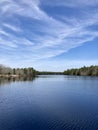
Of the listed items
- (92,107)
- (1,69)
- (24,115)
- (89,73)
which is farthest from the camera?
(89,73)

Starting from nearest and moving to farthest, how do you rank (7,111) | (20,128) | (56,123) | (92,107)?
(20,128) → (56,123) → (7,111) → (92,107)

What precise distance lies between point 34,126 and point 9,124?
2962 millimetres

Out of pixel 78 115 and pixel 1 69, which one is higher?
pixel 1 69

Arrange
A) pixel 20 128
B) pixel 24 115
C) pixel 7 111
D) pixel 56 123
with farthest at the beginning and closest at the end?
pixel 7 111 < pixel 24 115 < pixel 56 123 < pixel 20 128

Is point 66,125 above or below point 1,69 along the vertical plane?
below

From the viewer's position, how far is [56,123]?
75.1 feet

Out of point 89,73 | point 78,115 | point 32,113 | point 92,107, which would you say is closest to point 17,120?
point 32,113

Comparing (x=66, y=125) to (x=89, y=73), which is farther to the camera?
(x=89, y=73)

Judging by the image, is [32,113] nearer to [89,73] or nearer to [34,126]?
[34,126]

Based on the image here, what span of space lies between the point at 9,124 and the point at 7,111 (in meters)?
6.58

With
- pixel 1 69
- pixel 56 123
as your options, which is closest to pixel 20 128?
pixel 56 123

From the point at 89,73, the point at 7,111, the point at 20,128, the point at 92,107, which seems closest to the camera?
the point at 20,128

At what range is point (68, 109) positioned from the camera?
98.2 ft

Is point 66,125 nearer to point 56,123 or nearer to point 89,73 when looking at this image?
point 56,123
